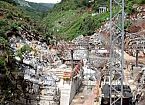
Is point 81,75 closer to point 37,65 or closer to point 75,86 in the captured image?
point 37,65

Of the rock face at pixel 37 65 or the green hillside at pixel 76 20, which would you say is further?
the green hillside at pixel 76 20

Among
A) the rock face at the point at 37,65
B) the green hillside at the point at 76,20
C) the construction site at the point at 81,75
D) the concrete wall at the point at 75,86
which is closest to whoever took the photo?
the construction site at the point at 81,75

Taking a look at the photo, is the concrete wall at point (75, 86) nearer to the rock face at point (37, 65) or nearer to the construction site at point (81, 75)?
the construction site at point (81, 75)

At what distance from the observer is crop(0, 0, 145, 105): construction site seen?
1334 cm

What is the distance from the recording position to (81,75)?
19.6 m

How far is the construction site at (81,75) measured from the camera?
525 inches

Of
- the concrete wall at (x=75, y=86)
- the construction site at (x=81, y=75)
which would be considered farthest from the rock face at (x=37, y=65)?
the concrete wall at (x=75, y=86)

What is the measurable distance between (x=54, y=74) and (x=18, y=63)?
4.91 feet

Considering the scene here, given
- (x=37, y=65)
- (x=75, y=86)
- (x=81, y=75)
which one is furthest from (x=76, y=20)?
(x=75, y=86)

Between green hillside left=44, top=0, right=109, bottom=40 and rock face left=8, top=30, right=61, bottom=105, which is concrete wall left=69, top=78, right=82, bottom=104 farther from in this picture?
green hillside left=44, top=0, right=109, bottom=40

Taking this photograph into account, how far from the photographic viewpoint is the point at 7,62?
16.7 m

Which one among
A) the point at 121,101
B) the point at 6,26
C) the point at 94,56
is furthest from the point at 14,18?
the point at 121,101

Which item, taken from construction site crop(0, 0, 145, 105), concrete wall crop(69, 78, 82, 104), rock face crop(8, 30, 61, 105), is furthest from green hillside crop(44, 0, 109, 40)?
concrete wall crop(69, 78, 82, 104)

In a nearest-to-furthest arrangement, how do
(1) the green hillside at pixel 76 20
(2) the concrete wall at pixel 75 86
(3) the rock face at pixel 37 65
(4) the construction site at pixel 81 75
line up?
(4) the construction site at pixel 81 75 < (3) the rock face at pixel 37 65 < (2) the concrete wall at pixel 75 86 < (1) the green hillside at pixel 76 20
